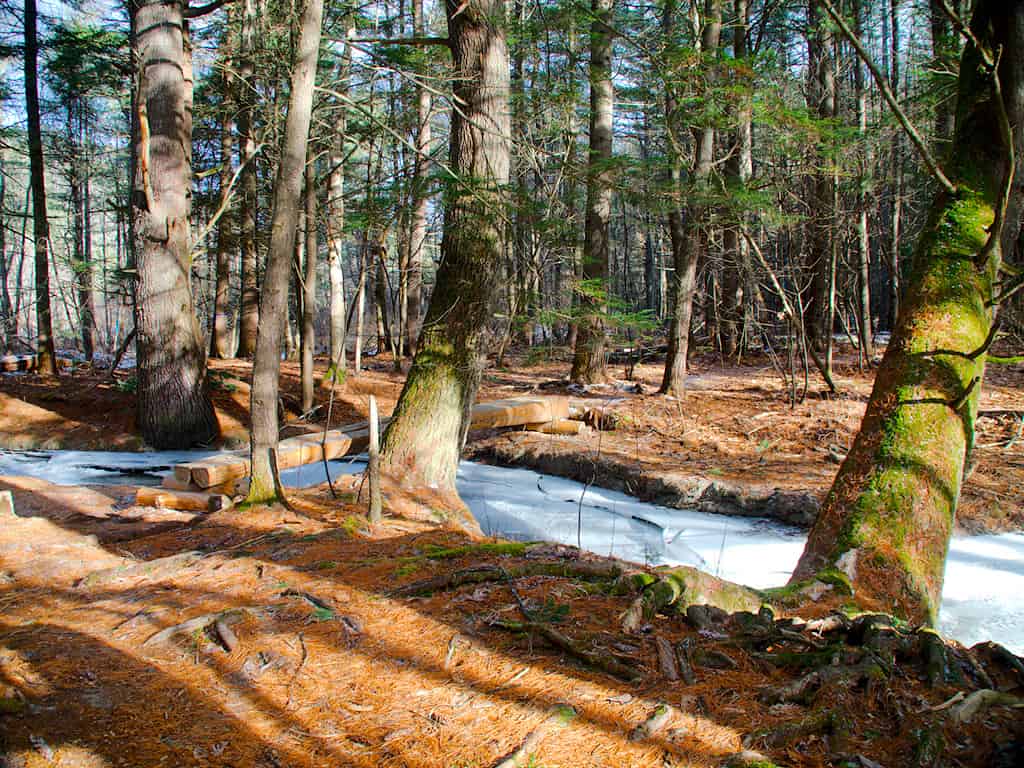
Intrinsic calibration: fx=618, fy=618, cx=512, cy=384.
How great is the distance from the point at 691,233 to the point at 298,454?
22.0ft

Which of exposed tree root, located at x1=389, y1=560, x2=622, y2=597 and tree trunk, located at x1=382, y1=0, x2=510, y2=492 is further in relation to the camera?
tree trunk, located at x1=382, y1=0, x2=510, y2=492

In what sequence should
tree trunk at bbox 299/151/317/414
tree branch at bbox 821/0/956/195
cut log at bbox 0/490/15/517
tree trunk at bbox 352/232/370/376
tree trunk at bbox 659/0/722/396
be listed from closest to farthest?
1. tree branch at bbox 821/0/956/195
2. cut log at bbox 0/490/15/517
3. tree trunk at bbox 352/232/370/376
4. tree trunk at bbox 659/0/722/396
5. tree trunk at bbox 299/151/317/414

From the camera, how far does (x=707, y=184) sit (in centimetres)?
895

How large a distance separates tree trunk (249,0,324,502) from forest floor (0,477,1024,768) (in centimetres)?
141

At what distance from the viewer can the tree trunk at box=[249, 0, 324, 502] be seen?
4.51 meters

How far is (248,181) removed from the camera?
43.4ft

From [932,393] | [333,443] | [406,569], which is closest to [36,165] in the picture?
[333,443]

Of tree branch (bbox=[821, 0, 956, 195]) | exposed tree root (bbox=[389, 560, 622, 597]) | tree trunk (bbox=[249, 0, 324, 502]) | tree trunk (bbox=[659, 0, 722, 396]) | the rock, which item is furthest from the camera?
tree trunk (bbox=[659, 0, 722, 396])

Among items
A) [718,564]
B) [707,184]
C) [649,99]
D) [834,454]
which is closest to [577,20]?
[649,99]

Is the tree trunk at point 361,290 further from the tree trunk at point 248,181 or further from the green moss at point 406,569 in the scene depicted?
the green moss at point 406,569

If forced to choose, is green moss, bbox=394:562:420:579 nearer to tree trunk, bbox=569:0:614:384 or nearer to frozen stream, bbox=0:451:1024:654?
frozen stream, bbox=0:451:1024:654

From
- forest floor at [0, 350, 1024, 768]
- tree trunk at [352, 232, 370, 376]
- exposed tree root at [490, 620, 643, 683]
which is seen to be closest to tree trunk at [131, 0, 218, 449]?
tree trunk at [352, 232, 370, 376]

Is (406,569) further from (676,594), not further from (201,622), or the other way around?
(676,594)

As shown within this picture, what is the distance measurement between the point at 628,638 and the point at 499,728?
0.75 m
